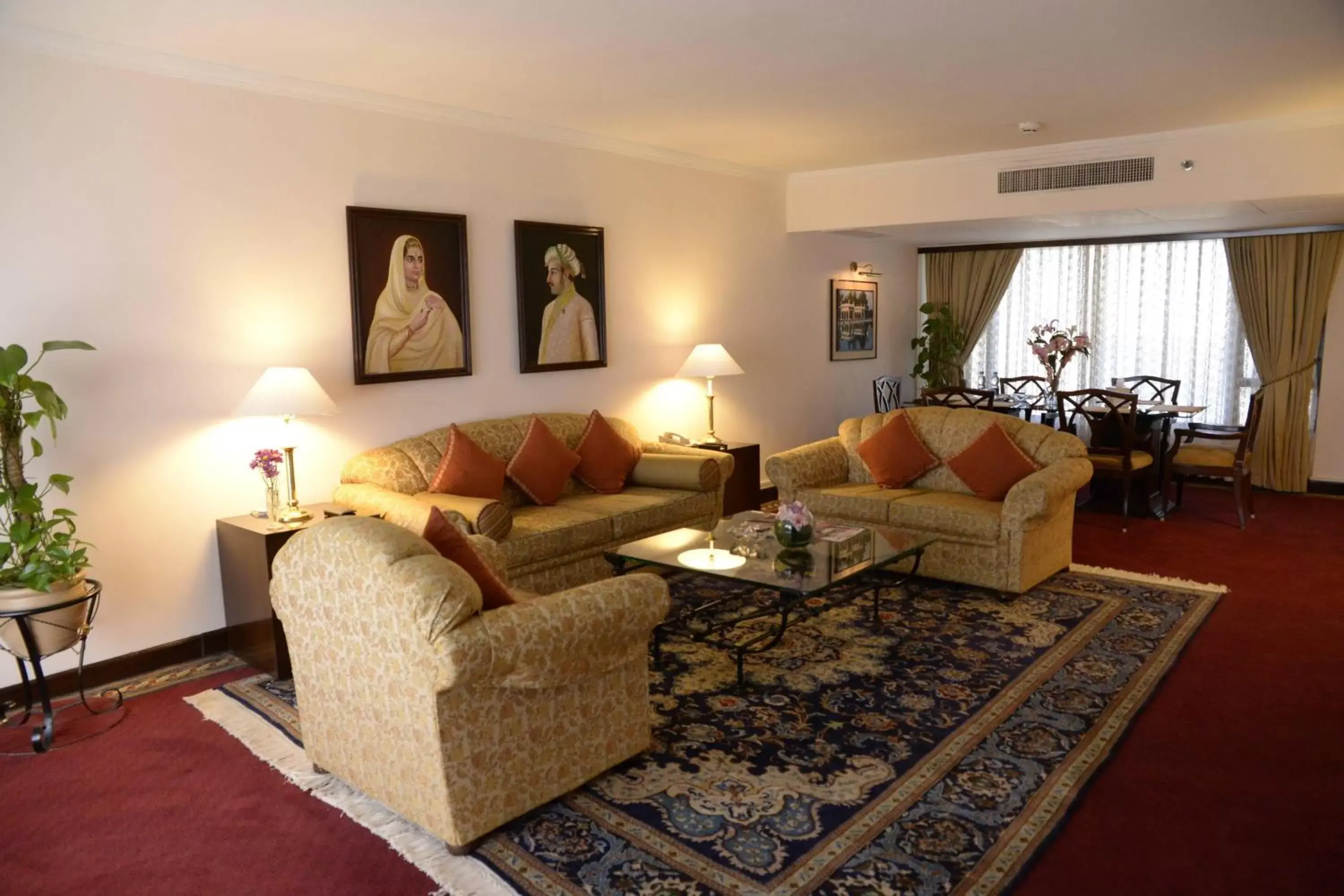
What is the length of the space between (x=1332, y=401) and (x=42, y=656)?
30.2ft

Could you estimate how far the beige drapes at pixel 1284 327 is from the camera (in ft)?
25.9

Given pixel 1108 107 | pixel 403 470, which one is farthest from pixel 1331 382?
pixel 403 470

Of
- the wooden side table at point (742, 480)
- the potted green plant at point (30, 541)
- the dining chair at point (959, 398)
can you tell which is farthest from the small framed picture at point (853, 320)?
the potted green plant at point (30, 541)

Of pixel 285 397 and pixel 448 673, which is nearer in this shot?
pixel 448 673

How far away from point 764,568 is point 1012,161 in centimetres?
418

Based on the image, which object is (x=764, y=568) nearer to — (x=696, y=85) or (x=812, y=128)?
(x=696, y=85)

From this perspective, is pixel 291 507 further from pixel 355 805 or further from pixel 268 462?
pixel 355 805

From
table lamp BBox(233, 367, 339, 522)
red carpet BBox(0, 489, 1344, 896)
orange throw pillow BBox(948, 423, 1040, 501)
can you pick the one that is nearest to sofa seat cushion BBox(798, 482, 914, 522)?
orange throw pillow BBox(948, 423, 1040, 501)

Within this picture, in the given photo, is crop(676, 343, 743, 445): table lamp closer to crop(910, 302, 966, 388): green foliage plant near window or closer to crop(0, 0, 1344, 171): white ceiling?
crop(0, 0, 1344, 171): white ceiling

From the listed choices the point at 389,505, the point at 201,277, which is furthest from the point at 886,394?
the point at 201,277

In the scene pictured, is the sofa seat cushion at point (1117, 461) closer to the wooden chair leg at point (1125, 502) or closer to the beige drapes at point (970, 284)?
the wooden chair leg at point (1125, 502)

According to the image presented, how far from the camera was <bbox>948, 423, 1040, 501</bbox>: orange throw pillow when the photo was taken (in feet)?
17.9

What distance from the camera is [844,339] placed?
8812 millimetres

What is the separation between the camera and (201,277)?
14.3 feet
